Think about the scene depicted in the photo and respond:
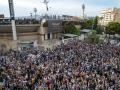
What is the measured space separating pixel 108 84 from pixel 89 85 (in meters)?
1.50

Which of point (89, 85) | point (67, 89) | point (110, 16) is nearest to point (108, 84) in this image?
point (89, 85)

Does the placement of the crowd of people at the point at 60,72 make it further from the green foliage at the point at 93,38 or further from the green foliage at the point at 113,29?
the green foliage at the point at 113,29

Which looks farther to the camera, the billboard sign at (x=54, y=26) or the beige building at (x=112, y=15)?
the beige building at (x=112, y=15)

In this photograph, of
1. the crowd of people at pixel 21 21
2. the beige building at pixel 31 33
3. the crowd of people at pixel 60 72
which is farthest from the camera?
the beige building at pixel 31 33

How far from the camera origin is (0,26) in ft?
160

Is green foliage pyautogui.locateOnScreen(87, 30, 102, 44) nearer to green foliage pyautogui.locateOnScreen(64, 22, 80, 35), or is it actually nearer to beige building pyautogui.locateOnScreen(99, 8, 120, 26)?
green foliage pyautogui.locateOnScreen(64, 22, 80, 35)

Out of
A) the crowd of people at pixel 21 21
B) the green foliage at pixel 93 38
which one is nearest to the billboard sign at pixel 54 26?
the crowd of people at pixel 21 21

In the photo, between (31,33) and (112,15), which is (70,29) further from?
(112,15)

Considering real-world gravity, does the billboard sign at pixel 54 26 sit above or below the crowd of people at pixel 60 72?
above

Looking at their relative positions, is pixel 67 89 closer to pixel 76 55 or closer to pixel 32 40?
pixel 76 55

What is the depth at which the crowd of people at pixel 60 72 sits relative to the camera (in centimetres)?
2266

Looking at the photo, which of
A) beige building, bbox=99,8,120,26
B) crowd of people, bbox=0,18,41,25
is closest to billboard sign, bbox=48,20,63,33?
crowd of people, bbox=0,18,41,25

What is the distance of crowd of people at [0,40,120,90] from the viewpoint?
2266 cm

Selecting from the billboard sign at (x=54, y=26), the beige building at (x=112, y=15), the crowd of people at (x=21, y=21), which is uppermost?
the crowd of people at (x=21, y=21)
